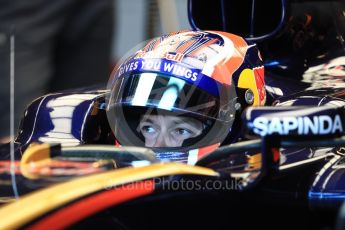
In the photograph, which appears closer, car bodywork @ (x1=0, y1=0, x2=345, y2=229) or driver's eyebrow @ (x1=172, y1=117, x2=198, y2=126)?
car bodywork @ (x1=0, y1=0, x2=345, y2=229)

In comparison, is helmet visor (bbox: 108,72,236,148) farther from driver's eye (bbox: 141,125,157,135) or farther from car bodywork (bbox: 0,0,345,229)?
car bodywork (bbox: 0,0,345,229)

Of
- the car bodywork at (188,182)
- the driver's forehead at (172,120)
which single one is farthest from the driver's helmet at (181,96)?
the car bodywork at (188,182)

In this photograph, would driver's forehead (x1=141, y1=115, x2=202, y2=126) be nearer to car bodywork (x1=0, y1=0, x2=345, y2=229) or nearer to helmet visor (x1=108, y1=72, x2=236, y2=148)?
helmet visor (x1=108, y1=72, x2=236, y2=148)

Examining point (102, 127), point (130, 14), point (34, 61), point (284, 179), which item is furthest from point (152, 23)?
point (284, 179)

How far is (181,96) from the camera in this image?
230cm

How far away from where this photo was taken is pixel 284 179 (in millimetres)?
1930

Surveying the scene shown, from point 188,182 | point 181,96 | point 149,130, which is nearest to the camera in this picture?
point 188,182

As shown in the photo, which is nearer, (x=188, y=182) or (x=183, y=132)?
(x=188, y=182)

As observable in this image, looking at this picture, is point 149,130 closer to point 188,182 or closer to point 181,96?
point 181,96

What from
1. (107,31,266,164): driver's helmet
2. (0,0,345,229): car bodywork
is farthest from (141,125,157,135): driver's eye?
(0,0,345,229): car bodywork

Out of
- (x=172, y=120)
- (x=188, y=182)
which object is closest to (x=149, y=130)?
(x=172, y=120)

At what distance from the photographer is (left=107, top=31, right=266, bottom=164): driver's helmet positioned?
2305 millimetres

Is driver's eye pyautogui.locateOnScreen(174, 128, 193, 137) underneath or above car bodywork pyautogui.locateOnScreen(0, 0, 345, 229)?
above

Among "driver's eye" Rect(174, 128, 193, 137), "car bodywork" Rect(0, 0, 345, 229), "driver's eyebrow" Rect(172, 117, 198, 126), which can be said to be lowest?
"car bodywork" Rect(0, 0, 345, 229)
